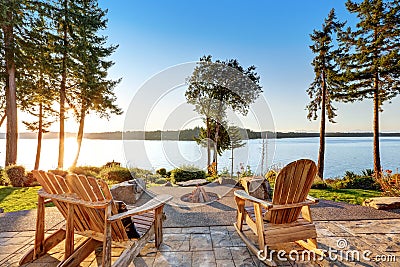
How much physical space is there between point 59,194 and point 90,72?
9.02 metres

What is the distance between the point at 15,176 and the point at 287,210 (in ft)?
25.5

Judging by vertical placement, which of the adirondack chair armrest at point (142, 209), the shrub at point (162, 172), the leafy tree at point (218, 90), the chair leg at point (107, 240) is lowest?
the shrub at point (162, 172)

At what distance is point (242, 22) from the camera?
7.17m

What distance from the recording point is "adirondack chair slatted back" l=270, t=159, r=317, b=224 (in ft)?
6.85

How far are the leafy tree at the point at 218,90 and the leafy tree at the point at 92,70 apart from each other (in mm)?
3923

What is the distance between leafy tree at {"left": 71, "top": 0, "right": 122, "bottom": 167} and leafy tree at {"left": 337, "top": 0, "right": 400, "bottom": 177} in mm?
10279

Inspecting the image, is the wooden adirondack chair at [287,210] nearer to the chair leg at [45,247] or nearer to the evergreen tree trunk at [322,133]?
the chair leg at [45,247]

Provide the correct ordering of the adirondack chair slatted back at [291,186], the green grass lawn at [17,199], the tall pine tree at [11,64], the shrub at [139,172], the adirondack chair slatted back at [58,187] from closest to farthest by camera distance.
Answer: the adirondack chair slatted back at [58,187] < the adirondack chair slatted back at [291,186] < the green grass lawn at [17,199] < the tall pine tree at [11,64] < the shrub at [139,172]

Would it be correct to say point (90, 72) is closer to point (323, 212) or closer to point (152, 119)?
point (152, 119)

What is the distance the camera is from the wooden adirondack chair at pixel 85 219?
5.88 ft

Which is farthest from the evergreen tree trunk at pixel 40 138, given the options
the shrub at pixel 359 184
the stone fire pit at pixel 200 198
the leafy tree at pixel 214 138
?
the shrub at pixel 359 184

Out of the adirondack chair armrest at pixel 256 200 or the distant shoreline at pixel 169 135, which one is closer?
the adirondack chair armrest at pixel 256 200

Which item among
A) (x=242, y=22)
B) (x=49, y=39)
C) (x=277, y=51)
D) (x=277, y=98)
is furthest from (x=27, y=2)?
(x=277, y=98)

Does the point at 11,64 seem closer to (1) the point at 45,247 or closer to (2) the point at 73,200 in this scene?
(1) the point at 45,247
